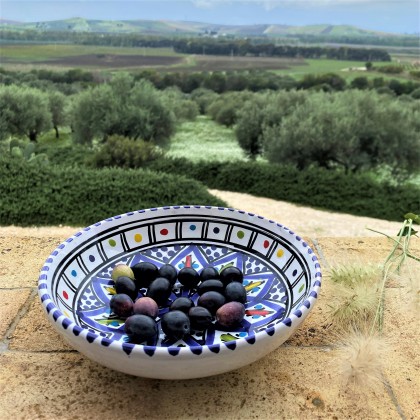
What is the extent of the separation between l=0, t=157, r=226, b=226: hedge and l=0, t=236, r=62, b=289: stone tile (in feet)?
13.9

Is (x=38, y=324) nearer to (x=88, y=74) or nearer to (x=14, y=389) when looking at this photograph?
(x=14, y=389)

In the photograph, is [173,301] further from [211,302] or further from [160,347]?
[160,347]

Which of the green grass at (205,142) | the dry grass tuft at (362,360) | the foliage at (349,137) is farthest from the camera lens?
the green grass at (205,142)

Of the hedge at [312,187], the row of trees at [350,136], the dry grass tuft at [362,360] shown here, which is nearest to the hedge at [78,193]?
the hedge at [312,187]

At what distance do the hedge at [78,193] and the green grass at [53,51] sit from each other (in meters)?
23.2

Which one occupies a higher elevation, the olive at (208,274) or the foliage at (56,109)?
the olive at (208,274)

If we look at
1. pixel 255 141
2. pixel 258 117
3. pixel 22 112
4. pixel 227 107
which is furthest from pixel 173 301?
pixel 227 107

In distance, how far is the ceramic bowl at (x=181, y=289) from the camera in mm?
870

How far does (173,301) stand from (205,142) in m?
24.9

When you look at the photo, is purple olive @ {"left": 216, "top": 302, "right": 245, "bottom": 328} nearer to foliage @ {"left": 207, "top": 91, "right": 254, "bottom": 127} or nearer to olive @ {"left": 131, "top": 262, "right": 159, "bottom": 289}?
olive @ {"left": 131, "top": 262, "right": 159, "bottom": 289}

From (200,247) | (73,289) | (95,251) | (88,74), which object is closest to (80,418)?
(73,289)

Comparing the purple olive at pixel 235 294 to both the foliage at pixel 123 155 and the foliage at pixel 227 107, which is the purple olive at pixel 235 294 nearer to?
the foliage at pixel 123 155

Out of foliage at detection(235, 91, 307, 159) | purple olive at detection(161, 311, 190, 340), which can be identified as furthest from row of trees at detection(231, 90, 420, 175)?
purple olive at detection(161, 311, 190, 340)

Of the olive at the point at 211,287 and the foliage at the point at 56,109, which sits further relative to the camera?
the foliage at the point at 56,109
